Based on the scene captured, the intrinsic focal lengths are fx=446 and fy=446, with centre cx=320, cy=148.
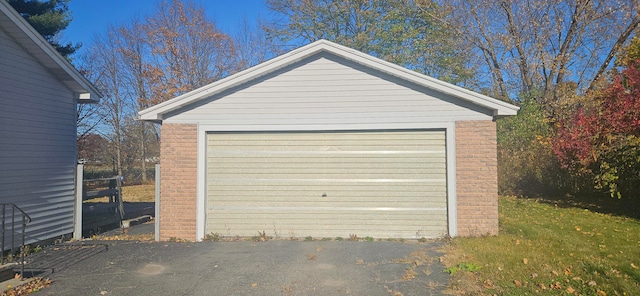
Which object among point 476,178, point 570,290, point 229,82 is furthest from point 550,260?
point 229,82

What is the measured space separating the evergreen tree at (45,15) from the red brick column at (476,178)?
2138cm

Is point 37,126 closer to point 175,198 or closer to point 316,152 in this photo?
point 175,198

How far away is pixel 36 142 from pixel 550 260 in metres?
9.99

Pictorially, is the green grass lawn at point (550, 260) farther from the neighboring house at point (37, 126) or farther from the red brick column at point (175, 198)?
the neighboring house at point (37, 126)

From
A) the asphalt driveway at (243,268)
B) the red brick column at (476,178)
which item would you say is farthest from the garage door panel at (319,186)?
the asphalt driveway at (243,268)

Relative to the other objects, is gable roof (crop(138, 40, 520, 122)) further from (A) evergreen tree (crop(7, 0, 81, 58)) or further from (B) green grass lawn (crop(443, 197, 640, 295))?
(A) evergreen tree (crop(7, 0, 81, 58))

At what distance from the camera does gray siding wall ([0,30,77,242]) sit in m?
8.43

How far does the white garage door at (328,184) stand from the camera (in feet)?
30.5

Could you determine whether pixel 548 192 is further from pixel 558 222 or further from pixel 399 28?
pixel 399 28

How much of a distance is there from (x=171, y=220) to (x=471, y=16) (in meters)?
20.1

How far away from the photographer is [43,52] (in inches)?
359

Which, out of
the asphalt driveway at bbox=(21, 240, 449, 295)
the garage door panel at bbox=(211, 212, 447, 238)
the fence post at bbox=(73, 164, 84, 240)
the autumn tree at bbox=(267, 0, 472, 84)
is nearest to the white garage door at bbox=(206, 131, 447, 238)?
the garage door panel at bbox=(211, 212, 447, 238)

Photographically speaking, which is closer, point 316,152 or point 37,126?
point 37,126

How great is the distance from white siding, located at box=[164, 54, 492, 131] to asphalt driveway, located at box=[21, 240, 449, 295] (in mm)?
2487
